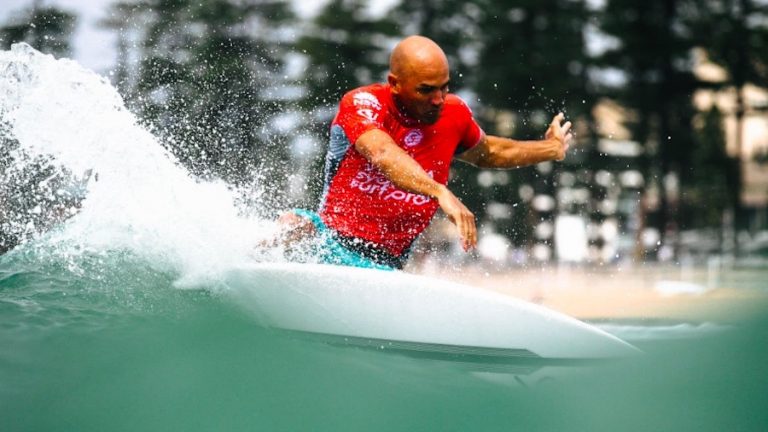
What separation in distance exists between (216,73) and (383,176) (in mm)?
15748

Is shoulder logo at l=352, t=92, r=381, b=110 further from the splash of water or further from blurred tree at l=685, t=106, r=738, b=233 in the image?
blurred tree at l=685, t=106, r=738, b=233

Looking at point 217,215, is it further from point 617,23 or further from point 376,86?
point 617,23

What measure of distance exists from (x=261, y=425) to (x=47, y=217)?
2.71m

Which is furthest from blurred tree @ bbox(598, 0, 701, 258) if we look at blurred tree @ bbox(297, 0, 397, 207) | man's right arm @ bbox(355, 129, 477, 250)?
man's right arm @ bbox(355, 129, 477, 250)

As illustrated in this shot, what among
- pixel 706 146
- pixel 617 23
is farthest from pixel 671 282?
pixel 706 146

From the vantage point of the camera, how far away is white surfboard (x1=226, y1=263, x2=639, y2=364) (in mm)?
3770

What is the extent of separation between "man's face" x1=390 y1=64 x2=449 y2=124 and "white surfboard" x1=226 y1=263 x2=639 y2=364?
0.86 m

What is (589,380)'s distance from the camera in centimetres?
379

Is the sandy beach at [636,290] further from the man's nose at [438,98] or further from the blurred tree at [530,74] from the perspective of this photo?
the blurred tree at [530,74]

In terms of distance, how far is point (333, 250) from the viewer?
4.44m

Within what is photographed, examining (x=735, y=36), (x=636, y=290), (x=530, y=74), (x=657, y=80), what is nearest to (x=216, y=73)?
(x=530, y=74)

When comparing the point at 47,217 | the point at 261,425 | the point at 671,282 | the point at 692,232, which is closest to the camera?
the point at 261,425

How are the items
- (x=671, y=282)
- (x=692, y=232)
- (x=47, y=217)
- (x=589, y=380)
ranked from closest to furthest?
1. (x=589, y=380)
2. (x=47, y=217)
3. (x=671, y=282)
4. (x=692, y=232)

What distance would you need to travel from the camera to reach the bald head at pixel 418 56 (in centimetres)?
382
